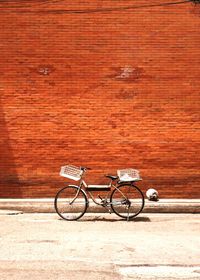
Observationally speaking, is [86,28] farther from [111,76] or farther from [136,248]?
[136,248]

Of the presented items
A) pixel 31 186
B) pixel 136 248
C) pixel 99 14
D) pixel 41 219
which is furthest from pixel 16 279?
pixel 99 14

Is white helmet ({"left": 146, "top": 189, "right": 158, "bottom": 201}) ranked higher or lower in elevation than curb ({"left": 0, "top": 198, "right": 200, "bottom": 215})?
higher

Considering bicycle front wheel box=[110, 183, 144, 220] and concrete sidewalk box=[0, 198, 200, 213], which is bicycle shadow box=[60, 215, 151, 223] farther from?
concrete sidewalk box=[0, 198, 200, 213]

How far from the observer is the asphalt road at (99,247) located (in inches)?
229

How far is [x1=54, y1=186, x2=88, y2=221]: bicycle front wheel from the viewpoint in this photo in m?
9.71

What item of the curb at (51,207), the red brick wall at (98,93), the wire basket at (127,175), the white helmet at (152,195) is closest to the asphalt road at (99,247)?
the curb at (51,207)

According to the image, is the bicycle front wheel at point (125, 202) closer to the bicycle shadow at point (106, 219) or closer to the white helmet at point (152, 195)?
the bicycle shadow at point (106, 219)

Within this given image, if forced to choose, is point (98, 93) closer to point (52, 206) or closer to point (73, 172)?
point (73, 172)

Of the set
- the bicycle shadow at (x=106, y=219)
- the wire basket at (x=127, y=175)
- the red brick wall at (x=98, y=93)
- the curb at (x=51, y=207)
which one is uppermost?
the red brick wall at (x=98, y=93)

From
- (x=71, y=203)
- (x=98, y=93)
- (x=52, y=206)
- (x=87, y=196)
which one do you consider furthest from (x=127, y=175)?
(x=98, y=93)

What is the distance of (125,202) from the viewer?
32.3 ft

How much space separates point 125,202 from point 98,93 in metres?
2.73

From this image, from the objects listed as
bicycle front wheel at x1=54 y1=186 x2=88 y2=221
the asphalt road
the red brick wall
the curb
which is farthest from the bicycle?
the red brick wall

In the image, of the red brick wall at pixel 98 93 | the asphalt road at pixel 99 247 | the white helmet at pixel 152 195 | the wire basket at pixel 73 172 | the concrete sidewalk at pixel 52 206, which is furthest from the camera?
the red brick wall at pixel 98 93
